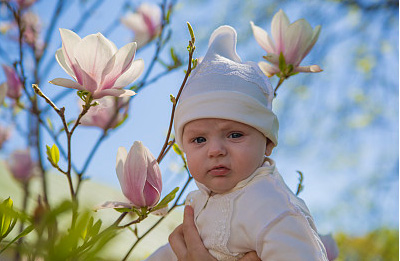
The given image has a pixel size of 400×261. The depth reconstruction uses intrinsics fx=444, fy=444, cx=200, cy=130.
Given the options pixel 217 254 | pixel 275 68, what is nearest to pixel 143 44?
pixel 275 68

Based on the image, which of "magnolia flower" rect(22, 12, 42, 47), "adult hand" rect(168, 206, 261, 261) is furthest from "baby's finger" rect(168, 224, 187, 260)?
"magnolia flower" rect(22, 12, 42, 47)

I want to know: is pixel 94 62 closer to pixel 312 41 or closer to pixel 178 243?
pixel 178 243

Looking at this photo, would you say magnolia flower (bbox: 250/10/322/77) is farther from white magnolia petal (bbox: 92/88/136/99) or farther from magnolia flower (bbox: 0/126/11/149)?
magnolia flower (bbox: 0/126/11/149)

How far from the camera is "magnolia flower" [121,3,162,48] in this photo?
1.22 meters

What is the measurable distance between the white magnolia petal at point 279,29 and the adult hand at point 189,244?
38cm

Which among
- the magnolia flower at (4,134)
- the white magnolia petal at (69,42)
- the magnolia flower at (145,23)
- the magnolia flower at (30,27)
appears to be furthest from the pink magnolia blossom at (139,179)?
the magnolia flower at (4,134)

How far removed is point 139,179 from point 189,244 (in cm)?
15

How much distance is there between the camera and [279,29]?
912mm

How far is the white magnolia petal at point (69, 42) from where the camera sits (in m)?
0.65

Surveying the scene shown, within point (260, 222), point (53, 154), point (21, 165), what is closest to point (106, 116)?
point (53, 154)

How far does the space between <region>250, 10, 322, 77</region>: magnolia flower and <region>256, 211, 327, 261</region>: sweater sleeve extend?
350mm

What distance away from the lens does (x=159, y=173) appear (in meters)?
0.74

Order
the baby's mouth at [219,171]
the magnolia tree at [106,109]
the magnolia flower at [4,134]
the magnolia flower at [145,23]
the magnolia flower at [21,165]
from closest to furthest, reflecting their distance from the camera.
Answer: the magnolia tree at [106,109]
the baby's mouth at [219,171]
the magnolia flower at [145,23]
the magnolia flower at [21,165]
the magnolia flower at [4,134]

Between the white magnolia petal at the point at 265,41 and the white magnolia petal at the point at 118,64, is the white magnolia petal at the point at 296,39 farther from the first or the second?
the white magnolia petal at the point at 118,64
